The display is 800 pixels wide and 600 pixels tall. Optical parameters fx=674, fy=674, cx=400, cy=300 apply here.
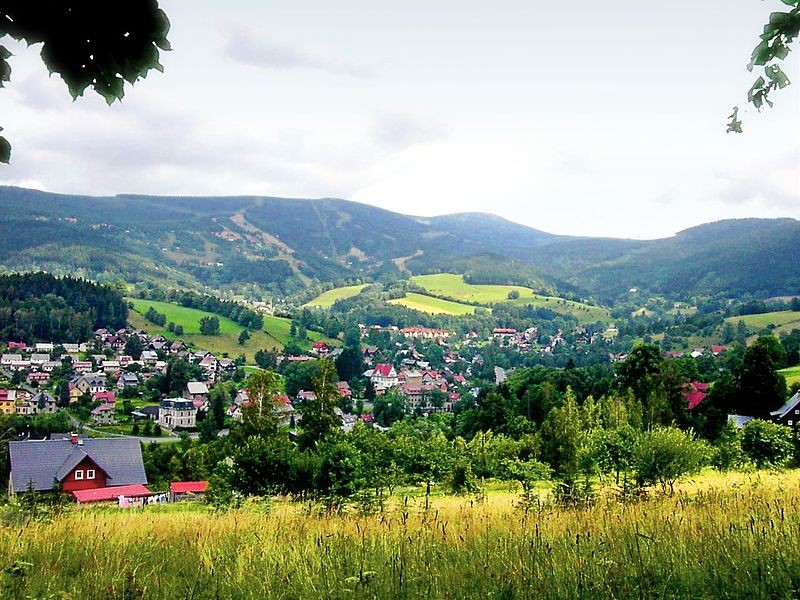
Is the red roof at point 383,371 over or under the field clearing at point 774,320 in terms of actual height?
under

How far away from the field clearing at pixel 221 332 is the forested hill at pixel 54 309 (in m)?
6.69

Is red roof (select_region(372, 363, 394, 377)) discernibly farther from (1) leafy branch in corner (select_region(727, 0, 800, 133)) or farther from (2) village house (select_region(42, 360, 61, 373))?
(1) leafy branch in corner (select_region(727, 0, 800, 133))

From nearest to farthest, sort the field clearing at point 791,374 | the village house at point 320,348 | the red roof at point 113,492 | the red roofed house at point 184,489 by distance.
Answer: the red roofed house at point 184,489 < the red roof at point 113,492 < the field clearing at point 791,374 < the village house at point 320,348

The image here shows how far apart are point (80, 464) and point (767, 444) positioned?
4622 cm

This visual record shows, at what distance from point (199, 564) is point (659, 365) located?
50.7 m

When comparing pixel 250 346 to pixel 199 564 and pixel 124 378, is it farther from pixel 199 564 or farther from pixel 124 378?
pixel 199 564

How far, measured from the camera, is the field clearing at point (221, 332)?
14788 cm

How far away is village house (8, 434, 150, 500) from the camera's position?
157ft

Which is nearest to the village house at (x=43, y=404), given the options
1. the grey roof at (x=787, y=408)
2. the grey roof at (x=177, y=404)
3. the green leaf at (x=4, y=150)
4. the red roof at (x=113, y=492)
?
the grey roof at (x=177, y=404)

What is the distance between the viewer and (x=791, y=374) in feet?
222

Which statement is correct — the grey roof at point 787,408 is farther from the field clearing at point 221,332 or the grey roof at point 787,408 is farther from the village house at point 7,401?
the field clearing at point 221,332

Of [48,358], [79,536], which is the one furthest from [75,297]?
[79,536]

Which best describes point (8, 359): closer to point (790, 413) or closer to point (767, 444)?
point (790, 413)

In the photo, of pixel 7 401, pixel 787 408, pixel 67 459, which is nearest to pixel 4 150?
pixel 787 408
